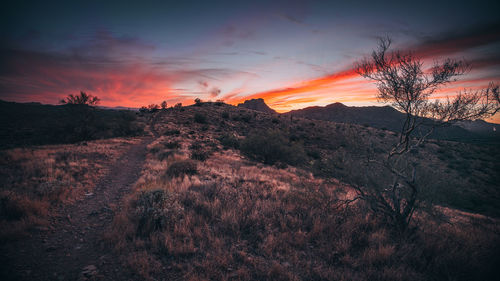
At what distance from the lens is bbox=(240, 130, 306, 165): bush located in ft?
53.9

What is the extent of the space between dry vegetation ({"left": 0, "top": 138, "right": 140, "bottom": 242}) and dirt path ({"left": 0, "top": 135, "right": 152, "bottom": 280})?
399mm

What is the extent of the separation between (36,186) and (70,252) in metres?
4.79

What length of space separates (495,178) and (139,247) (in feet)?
121

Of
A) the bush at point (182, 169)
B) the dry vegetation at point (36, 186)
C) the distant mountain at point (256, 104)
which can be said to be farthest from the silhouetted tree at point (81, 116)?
the distant mountain at point (256, 104)

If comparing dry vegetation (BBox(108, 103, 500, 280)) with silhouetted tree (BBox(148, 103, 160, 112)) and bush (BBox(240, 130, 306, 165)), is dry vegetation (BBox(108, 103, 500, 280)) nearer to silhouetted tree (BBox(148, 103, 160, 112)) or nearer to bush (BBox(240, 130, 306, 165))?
bush (BBox(240, 130, 306, 165))

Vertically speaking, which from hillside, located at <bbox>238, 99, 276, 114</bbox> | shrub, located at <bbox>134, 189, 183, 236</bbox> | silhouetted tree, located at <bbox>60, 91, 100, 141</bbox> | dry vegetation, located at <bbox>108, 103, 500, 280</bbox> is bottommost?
dry vegetation, located at <bbox>108, 103, 500, 280</bbox>


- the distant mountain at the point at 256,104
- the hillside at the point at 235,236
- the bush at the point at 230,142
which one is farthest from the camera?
the distant mountain at the point at 256,104

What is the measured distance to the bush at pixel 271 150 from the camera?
1642cm

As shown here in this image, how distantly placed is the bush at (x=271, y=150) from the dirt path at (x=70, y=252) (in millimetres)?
12552

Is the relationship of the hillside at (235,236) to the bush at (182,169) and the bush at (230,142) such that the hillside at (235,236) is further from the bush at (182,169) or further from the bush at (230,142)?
the bush at (230,142)

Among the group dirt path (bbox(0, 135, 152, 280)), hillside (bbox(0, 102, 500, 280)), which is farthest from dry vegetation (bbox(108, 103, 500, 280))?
dirt path (bbox(0, 135, 152, 280))

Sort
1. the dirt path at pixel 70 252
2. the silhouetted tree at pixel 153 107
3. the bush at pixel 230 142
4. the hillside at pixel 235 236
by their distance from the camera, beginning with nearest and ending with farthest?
the dirt path at pixel 70 252, the hillside at pixel 235 236, the bush at pixel 230 142, the silhouetted tree at pixel 153 107

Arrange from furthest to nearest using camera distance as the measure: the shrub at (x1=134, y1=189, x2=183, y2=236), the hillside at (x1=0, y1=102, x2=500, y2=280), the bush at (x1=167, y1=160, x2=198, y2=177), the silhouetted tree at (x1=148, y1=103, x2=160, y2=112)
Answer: the silhouetted tree at (x1=148, y1=103, x2=160, y2=112) → the bush at (x1=167, y1=160, x2=198, y2=177) → the shrub at (x1=134, y1=189, x2=183, y2=236) → the hillside at (x1=0, y1=102, x2=500, y2=280)

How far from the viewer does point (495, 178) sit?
20328 millimetres
